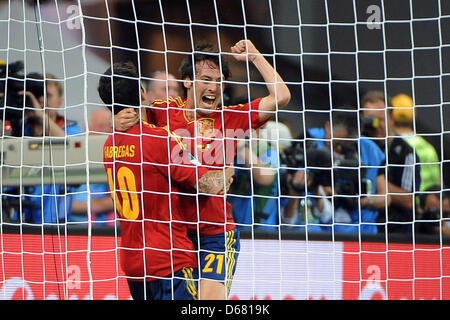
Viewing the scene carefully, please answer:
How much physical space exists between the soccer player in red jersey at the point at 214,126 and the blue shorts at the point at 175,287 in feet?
0.17

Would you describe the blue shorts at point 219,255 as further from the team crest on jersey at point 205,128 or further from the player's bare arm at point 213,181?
the team crest on jersey at point 205,128

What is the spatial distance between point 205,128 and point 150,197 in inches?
16.7

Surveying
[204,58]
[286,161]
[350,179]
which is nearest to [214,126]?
[204,58]

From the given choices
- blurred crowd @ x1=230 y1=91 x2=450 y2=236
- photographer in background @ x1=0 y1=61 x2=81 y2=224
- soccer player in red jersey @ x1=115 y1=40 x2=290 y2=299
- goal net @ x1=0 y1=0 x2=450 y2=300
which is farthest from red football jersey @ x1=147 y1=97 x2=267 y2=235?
photographer in background @ x1=0 y1=61 x2=81 y2=224

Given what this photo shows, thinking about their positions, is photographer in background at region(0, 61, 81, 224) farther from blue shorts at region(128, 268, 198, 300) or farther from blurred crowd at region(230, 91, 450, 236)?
blurred crowd at region(230, 91, 450, 236)

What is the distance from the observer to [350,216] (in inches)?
161

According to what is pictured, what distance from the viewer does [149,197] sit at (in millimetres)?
3393

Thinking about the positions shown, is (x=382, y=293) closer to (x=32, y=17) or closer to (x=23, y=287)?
(x=23, y=287)

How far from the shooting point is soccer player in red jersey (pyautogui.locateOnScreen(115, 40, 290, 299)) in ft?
11.2

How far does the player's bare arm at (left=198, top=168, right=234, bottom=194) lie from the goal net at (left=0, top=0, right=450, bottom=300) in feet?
1.90

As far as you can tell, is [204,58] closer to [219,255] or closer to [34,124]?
[219,255]

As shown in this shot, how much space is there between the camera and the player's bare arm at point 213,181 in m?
3.29

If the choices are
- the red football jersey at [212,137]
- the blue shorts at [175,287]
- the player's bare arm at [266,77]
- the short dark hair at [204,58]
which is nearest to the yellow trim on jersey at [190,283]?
the blue shorts at [175,287]
